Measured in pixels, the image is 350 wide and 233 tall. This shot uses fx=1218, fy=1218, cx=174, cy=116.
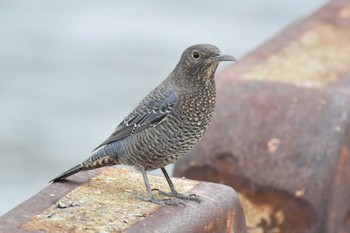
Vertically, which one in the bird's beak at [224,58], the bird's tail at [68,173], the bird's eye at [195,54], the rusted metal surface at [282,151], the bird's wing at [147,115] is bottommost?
the rusted metal surface at [282,151]

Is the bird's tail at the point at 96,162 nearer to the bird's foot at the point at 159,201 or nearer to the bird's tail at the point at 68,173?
the bird's tail at the point at 68,173

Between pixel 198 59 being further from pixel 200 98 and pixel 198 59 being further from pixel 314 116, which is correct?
pixel 314 116

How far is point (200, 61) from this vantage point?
4453 millimetres

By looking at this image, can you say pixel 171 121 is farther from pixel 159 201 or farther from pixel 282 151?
pixel 282 151

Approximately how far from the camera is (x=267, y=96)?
527cm

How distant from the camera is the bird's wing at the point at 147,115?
14.6 ft

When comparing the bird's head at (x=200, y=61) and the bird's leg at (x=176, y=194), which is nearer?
the bird's leg at (x=176, y=194)

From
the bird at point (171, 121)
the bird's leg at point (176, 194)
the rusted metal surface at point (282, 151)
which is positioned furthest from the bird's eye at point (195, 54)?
the rusted metal surface at point (282, 151)

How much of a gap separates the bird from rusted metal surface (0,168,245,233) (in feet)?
0.35

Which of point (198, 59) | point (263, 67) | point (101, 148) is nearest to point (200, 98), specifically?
point (198, 59)

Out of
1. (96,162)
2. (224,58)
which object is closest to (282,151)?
(224,58)

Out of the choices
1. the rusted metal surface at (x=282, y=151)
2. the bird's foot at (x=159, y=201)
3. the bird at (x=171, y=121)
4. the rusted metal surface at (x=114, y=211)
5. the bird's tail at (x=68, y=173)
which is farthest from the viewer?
the rusted metal surface at (x=282, y=151)

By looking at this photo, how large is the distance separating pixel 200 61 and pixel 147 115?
284 mm

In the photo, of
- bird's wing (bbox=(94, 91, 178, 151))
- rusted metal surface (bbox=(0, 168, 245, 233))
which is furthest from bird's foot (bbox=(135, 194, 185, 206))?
bird's wing (bbox=(94, 91, 178, 151))
